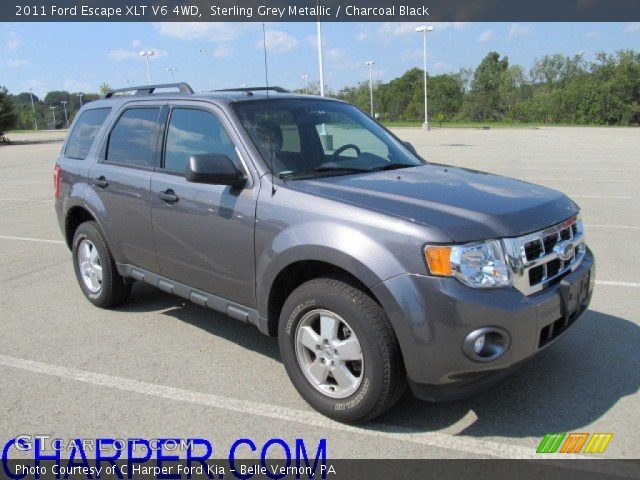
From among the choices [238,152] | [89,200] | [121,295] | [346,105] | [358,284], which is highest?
[346,105]

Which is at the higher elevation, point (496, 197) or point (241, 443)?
point (496, 197)

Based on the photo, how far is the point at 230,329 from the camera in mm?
4801

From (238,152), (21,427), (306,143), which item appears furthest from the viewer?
(306,143)

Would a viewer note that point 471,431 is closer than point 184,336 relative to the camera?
Yes

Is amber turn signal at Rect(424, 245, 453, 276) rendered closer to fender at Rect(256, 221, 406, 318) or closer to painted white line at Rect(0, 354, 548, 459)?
fender at Rect(256, 221, 406, 318)

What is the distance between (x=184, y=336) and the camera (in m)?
4.67

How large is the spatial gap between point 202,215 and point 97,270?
1924mm

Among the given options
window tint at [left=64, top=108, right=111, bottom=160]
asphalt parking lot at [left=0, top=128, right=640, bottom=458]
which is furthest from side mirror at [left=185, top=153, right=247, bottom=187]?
window tint at [left=64, top=108, right=111, bottom=160]

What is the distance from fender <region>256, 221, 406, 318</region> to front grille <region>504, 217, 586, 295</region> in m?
0.60

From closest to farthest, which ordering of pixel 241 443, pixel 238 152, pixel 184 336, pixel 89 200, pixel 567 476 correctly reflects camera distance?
1. pixel 567 476
2. pixel 241 443
3. pixel 238 152
4. pixel 184 336
5. pixel 89 200

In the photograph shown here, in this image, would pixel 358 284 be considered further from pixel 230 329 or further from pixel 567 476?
pixel 230 329

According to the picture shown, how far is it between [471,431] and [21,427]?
2608 mm

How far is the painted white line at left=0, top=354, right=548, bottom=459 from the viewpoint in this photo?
9.94ft

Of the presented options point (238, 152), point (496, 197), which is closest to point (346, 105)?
point (238, 152)
